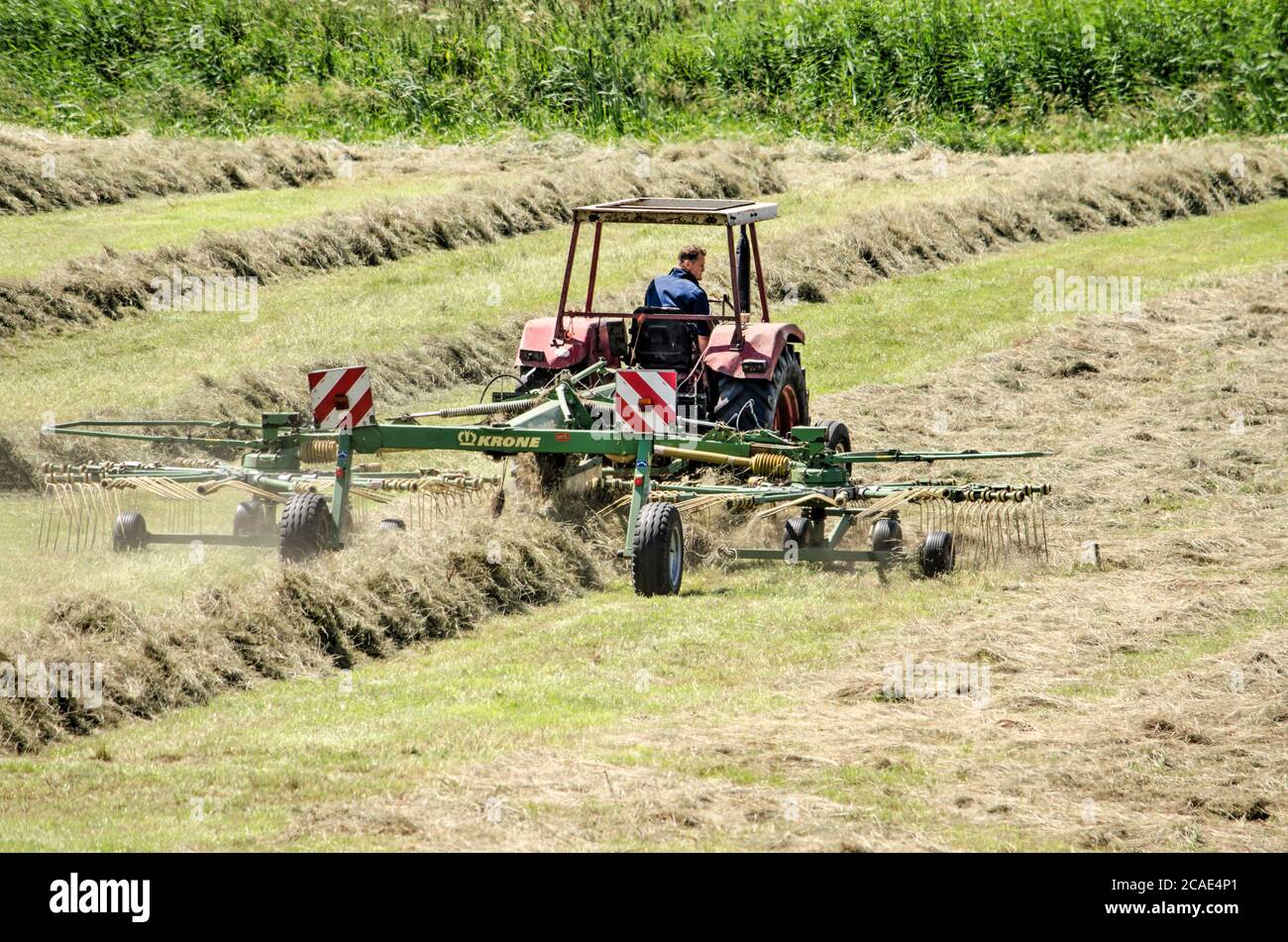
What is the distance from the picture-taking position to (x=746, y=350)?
1130cm

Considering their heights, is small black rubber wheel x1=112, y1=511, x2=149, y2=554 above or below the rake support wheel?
below

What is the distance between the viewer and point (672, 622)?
8891 mm

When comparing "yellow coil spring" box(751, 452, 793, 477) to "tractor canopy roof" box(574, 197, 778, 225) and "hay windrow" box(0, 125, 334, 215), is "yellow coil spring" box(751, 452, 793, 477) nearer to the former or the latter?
"tractor canopy roof" box(574, 197, 778, 225)

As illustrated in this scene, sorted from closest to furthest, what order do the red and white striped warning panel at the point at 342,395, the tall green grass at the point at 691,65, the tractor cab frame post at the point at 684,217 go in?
1. the red and white striped warning panel at the point at 342,395
2. the tractor cab frame post at the point at 684,217
3. the tall green grass at the point at 691,65

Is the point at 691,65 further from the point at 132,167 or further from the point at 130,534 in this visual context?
the point at 130,534

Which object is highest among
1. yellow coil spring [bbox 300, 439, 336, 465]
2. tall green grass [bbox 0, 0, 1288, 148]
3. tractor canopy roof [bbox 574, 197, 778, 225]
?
tall green grass [bbox 0, 0, 1288, 148]

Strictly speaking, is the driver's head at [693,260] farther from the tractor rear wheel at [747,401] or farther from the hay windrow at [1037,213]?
the hay windrow at [1037,213]

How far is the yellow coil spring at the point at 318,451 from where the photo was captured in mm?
10383

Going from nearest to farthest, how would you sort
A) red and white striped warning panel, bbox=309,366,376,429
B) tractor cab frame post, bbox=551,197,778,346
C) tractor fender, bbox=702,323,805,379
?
red and white striped warning panel, bbox=309,366,376,429, tractor fender, bbox=702,323,805,379, tractor cab frame post, bbox=551,197,778,346

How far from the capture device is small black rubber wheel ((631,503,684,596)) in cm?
933

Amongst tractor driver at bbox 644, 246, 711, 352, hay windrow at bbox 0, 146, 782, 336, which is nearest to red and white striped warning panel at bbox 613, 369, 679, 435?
tractor driver at bbox 644, 246, 711, 352

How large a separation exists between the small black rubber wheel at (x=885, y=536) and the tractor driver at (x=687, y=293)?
7.16ft

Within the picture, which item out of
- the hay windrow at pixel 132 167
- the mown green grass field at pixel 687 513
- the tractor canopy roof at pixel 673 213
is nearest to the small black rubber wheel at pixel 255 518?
the mown green grass field at pixel 687 513

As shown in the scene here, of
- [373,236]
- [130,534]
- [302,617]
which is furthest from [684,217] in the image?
[373,236]
